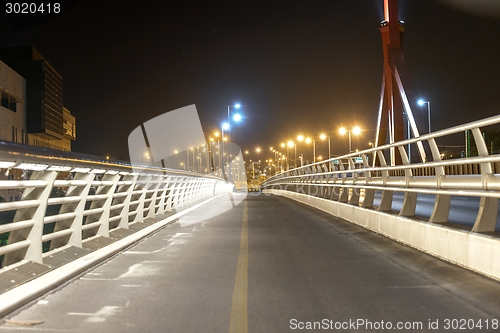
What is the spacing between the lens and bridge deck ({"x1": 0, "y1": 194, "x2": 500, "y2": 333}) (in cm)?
550

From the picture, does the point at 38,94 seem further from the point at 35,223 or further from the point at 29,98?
the point at 35,223

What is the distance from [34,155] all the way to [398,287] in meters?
4.49

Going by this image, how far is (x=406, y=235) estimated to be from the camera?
33.4 ft

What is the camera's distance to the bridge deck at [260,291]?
18.0ft

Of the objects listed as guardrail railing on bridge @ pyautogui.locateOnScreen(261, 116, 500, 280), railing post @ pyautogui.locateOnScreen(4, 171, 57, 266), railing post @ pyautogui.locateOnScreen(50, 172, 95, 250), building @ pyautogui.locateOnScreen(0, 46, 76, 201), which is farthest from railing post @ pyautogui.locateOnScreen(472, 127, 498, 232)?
building @ pyautogui.locateOnScreen(0, 46, 76, 201)

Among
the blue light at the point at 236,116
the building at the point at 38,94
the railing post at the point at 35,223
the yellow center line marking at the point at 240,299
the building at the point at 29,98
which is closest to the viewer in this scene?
the yellow center line marking at the point at 240,299

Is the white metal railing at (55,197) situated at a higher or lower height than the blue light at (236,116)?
lower

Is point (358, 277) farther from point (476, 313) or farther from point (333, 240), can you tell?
point (333, 240)

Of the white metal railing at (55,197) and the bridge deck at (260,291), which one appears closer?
the bridge deck at (260,291)

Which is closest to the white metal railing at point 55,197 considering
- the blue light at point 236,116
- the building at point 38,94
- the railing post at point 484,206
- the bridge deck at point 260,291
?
the bridge deck at point 260,291

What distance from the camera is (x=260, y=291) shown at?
678cm

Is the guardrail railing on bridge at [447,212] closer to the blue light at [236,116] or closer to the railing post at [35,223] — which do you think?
the railing post at [35,223]

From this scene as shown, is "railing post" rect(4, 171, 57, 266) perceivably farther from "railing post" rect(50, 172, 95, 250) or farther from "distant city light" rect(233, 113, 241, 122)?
"distant city light" rect(233, 113, 241, 122)

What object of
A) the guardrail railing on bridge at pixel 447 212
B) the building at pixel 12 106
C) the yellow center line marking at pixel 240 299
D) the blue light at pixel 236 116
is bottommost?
the yellow center line marking at pixel 240 299
